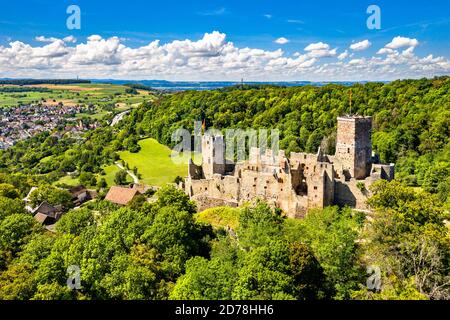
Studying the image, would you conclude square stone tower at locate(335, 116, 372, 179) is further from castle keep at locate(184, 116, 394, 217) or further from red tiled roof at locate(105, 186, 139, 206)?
red tiled roof at locate(105, 186, 139, 206)

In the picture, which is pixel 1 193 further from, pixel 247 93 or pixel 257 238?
pixel 247 93

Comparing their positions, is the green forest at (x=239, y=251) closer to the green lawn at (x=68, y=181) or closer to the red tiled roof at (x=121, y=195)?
the red tiled roof at (x=121, y=195)

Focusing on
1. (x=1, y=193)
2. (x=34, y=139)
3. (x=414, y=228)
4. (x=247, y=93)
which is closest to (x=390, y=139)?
(x=414, y=228)

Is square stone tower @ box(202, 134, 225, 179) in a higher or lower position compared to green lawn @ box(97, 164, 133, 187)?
higher

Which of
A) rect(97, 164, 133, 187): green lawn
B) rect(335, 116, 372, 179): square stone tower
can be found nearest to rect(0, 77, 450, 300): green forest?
rect(335, 116, 372, 179): square stone tower

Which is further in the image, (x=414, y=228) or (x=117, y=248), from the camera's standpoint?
(x=117, y=248)

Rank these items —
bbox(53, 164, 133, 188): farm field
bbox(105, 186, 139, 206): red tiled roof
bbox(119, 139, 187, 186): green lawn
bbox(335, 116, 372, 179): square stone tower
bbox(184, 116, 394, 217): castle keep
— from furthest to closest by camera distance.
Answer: bbox(53, 164, 133, 188): farm field < bbox(119, 139, 187, 186): green lawn < bbox(105, 186, 139, 206): red tiled roof < bbox(335, 116, 372, 179): square stone tower < bbox(184, 116, 394, 217): castle keep
